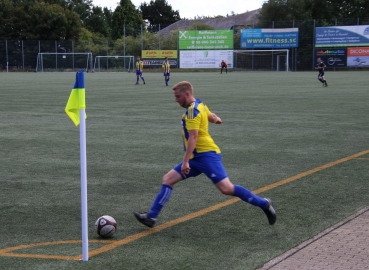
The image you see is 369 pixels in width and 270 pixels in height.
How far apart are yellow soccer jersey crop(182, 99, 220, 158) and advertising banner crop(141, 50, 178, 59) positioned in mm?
69522

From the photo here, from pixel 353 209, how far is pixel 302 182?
165 centimetres

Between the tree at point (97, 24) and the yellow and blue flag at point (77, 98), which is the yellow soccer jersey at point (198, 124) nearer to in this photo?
the yellow and blue flag at point (77, 98)

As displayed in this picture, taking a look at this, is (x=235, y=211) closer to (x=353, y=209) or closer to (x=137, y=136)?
(x=353, y=209)

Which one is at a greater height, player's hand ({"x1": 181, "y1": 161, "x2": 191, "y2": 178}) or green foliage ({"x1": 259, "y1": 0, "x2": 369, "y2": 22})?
green foliage ({"x1": 259, "y1": 0, "x2": 369, "y2": 22})

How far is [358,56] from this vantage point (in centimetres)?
6756

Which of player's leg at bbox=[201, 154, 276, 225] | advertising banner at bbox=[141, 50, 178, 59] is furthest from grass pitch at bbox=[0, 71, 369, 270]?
advertising banner at bbox=[141, 50, 178, 59]

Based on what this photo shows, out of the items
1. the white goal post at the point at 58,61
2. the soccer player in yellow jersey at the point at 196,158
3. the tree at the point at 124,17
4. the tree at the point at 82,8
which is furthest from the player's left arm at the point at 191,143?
the tree at the point at 82,8

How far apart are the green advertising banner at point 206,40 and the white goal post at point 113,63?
6318 mm

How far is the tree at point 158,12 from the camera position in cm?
13200

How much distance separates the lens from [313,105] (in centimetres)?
2209

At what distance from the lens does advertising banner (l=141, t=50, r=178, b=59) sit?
247ft

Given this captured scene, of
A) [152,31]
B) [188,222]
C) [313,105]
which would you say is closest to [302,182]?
[188,222]

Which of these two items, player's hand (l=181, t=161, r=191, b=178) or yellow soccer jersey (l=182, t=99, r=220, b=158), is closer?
yellow soccer jersey (l=182, t=99, r=220, b=158)

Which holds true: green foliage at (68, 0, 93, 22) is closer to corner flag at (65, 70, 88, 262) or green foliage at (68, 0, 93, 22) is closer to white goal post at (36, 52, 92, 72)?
white goal post at (36, 52, 92, 72)
